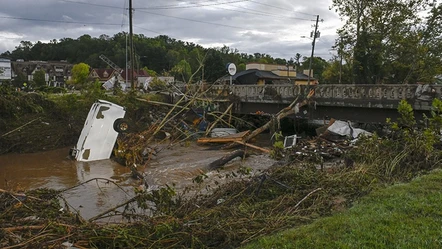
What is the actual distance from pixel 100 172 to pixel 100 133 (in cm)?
180

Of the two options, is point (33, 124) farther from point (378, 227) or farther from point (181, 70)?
point (378, 227)

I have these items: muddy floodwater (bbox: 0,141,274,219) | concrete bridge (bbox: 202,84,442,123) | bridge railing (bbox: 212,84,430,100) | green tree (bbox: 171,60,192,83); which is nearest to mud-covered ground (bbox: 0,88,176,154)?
muddy floodwater (bbox: 0,141,274,219)

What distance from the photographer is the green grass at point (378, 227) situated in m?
4.20

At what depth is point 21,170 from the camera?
42.4ft

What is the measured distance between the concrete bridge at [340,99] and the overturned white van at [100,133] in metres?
8.67

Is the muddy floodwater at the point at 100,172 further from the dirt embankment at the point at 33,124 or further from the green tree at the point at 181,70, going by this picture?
the green tree at the point at 181,70

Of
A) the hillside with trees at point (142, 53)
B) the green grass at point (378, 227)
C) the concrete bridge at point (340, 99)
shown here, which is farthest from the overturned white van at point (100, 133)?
the hillside with trees at point (142, 53)

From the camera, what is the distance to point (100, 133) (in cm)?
1348

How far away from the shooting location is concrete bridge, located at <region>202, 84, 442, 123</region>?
14.0 meters

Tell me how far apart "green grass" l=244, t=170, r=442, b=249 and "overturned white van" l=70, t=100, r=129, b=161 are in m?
9.86

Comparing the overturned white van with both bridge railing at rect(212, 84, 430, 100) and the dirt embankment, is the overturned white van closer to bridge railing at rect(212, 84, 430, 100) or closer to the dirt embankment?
the dirt embankment

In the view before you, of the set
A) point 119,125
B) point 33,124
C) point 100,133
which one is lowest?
point 33,124

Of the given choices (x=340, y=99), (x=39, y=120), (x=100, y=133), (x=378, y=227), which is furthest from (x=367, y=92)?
(x=39, y=120)

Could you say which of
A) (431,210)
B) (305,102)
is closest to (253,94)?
(305,102)
